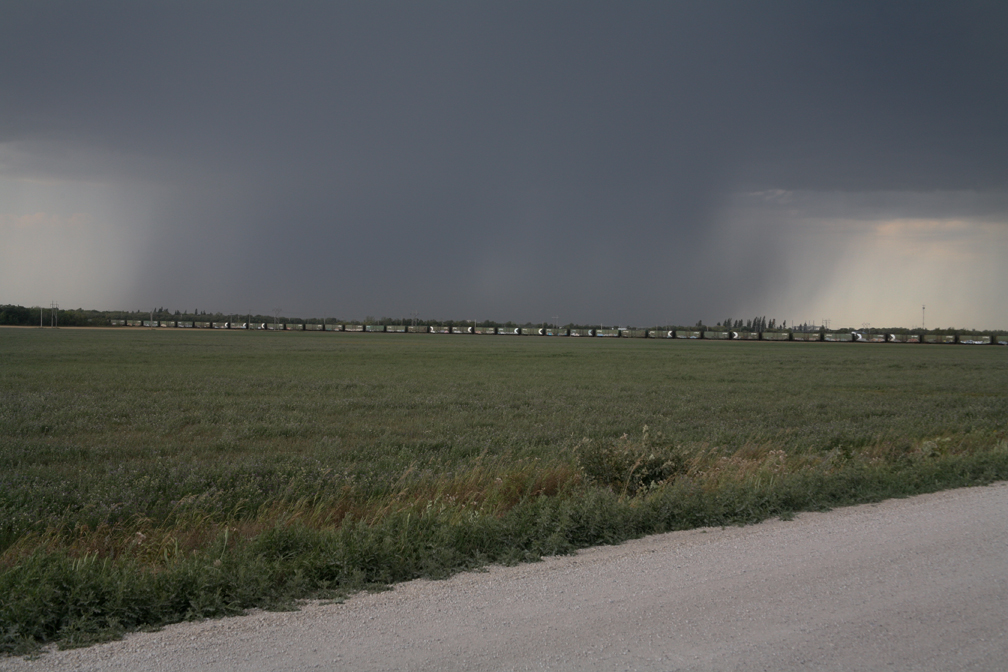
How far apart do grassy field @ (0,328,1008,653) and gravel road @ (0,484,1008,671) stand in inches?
19.7

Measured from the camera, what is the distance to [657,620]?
5.11m

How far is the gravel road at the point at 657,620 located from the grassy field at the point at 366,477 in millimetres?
502

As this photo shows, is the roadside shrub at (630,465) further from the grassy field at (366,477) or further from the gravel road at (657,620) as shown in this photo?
the gravel road at (657,620)

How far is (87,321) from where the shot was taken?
185 metres

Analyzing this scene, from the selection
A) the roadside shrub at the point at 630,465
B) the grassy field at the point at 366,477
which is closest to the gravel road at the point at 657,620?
the grassy field at the point at 366,477

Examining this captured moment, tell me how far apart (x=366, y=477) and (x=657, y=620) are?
7.52m

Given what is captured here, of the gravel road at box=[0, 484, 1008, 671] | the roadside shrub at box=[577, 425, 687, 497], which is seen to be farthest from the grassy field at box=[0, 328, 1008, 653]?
the gravel road at box=[0, 484, 1008, 671]

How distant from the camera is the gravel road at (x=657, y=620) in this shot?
4520 millimetres

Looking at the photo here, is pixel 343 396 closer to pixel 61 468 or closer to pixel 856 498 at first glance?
pixel 61 468

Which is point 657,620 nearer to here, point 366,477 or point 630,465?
point 630,465

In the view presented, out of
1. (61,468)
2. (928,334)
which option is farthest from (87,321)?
(928,334)

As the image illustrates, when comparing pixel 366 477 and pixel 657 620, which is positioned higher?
pixel 657 620

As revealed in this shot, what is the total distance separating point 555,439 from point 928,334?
571 ft

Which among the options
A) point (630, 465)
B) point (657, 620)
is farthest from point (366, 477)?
point (657, 620)
